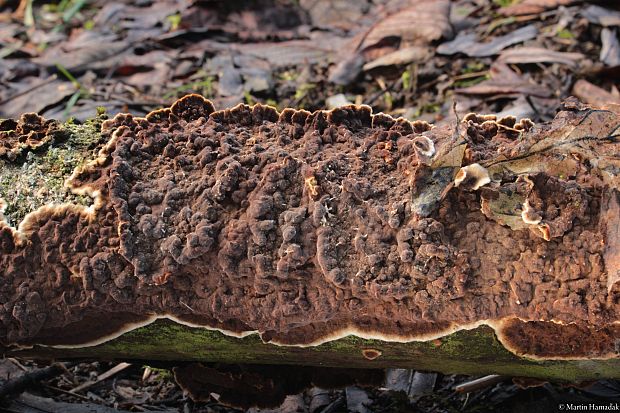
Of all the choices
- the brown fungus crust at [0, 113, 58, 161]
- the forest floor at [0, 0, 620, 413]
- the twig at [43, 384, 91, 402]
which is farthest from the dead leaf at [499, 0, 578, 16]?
the twig at [43, 384, 91, 402]

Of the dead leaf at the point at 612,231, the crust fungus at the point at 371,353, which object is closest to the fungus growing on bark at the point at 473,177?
the dead leaf at the point at 612,231

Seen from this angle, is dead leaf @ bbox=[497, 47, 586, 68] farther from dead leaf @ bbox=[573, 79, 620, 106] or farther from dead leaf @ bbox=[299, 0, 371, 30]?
dead leaf @ bbox=[299, 0, 371, 30]

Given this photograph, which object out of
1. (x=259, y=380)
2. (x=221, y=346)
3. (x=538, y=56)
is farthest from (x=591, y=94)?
(x=221, y=346)

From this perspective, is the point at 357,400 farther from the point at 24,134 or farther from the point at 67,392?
the point at 24,134

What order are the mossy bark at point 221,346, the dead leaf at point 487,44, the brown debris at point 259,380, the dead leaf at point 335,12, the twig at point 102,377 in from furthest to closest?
the dead leaf at point 335,12
the dead leaf at point 487,44
the twig at point 102,377
the brown debris at point 259,380
the mossy bark at point 221,346

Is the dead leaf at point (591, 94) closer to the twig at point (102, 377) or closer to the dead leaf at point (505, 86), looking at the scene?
the dead leaf at point (505, 86)

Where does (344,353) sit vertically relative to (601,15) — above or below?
above
